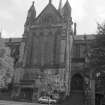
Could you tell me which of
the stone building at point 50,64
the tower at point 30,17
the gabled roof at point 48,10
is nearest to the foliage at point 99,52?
the stone building at point 50,64

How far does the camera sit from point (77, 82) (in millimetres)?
50844

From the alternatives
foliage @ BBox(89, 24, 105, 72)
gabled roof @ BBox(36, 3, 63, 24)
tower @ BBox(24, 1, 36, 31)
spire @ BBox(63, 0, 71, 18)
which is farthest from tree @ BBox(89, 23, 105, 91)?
tower @ BBox(24, 1, 36, 31)

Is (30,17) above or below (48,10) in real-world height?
below

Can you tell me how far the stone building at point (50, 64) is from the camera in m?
45.8

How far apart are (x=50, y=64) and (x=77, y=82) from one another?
27.7ft

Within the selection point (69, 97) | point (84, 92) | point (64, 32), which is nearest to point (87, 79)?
point (84, 92)

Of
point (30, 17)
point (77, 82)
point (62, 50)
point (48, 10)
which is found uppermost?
point (48, 10)

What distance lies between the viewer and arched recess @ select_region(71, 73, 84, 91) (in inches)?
1974

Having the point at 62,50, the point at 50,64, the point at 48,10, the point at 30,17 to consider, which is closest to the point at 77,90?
the point at 50,64

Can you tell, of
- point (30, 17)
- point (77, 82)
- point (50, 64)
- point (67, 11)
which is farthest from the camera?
point (30, 17)

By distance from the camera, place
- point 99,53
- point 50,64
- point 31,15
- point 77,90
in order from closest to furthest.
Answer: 1. point 99,53
2. point 50,64
3. point 77,90
4. point 31,15

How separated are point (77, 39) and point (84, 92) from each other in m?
18.2

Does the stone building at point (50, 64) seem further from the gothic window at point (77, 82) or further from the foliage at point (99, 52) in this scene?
the foliage at point (99, 52)

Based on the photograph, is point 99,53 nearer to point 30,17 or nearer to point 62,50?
point 62,50
